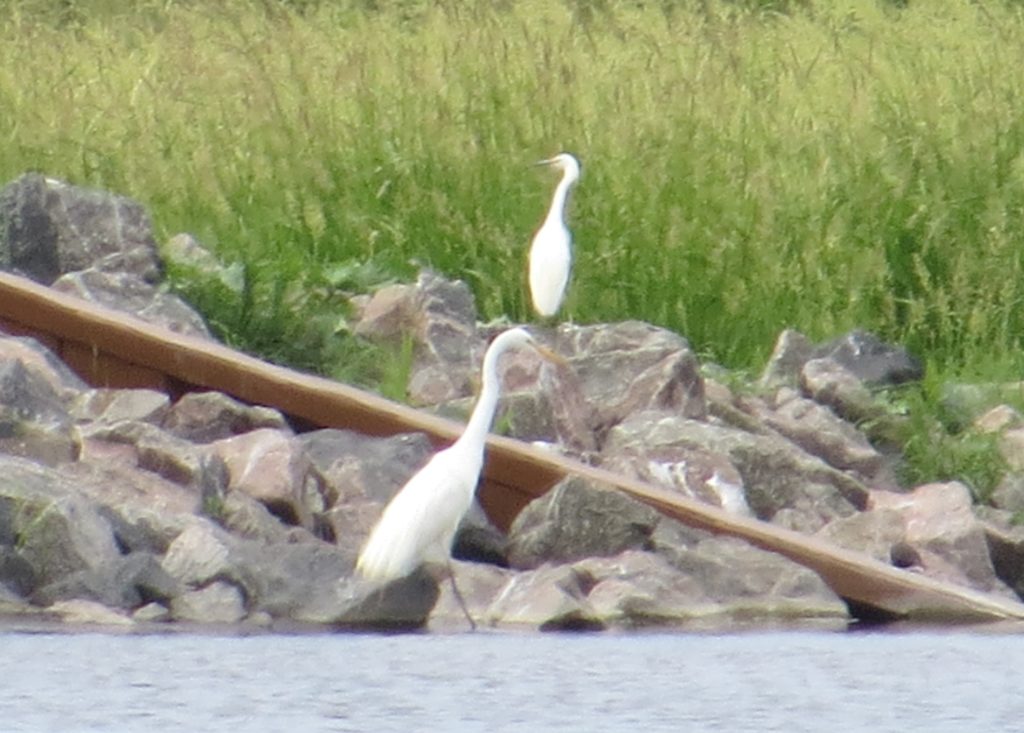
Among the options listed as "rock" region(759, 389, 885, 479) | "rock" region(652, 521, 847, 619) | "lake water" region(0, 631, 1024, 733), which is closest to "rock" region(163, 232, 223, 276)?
"rock" region(759, 389, 885, 479)

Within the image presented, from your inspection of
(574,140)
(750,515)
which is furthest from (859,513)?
(574,140)

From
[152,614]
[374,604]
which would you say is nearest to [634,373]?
[374,604]

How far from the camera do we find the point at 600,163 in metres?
10.5

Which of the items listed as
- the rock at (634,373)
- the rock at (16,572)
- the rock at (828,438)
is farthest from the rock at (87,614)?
the rock at (828,438)

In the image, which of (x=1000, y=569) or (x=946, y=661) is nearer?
(x=946, y=661)

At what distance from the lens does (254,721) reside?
5.28 m

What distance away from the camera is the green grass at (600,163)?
991cm

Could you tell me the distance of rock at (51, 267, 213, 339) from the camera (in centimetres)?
869

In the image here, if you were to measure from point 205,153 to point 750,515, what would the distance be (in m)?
3.68

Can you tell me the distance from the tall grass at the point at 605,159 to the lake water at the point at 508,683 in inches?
120

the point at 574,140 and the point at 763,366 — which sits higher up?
the point at 574,140

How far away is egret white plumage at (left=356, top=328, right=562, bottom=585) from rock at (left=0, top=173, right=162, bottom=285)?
7.79 feet

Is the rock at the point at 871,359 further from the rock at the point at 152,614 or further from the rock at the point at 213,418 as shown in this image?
the rock at the point at 152,614

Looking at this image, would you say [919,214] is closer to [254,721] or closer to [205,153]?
[205,153]
